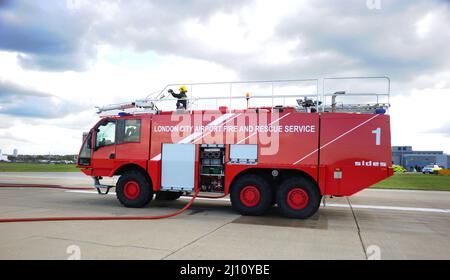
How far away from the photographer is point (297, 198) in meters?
8.95

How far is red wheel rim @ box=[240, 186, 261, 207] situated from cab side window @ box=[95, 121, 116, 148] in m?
4.35

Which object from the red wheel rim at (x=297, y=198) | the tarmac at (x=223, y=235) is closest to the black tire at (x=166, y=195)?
the tarmac at (x=223, y=235)

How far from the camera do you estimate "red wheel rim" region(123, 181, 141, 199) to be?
1041 cm

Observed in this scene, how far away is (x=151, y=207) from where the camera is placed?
1076cm

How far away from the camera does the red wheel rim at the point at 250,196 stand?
9.24m

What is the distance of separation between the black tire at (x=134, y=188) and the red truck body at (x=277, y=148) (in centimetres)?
4

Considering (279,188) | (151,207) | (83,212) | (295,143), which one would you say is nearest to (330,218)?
(279,188)

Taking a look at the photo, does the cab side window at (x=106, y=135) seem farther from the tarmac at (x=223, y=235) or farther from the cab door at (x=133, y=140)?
the tarmac at (x=223, y=235)

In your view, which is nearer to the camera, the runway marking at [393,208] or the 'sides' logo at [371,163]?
the 'sides' logo at [371,163]

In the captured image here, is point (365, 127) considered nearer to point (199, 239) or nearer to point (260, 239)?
point (260, 239)

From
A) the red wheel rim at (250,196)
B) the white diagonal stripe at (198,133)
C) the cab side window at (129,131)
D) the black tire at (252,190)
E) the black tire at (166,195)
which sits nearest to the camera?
the black tire at (252,190)

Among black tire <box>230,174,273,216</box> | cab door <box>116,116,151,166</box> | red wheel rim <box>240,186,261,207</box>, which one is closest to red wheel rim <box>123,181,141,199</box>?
cab door <box>116,116,151,166</box>

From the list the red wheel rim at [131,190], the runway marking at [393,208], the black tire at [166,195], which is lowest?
the runway marking at [393,208]
